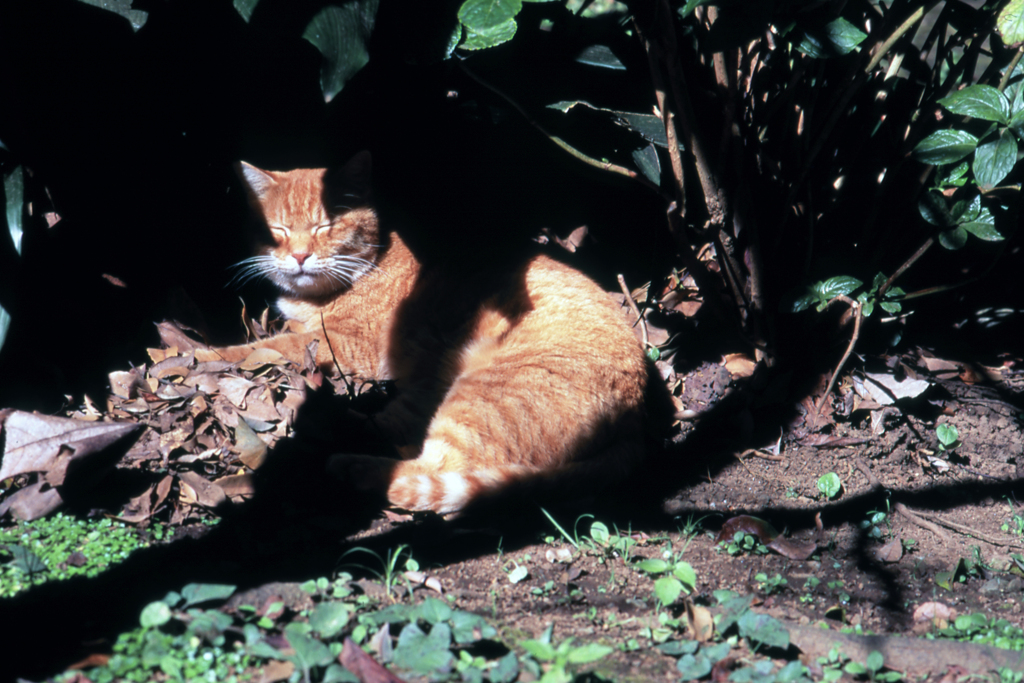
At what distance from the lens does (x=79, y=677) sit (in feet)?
4.64

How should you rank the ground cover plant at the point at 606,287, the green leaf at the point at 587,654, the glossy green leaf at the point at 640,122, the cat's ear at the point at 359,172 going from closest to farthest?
the green leaf at the point at 587,654, the ground cover plant at the point at 606,287, the glossy green leaf at the point at 640,122, the cat's ear at the point at 359,172

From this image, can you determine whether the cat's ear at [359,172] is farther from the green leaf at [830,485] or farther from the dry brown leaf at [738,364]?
the green leaf at [830,485]

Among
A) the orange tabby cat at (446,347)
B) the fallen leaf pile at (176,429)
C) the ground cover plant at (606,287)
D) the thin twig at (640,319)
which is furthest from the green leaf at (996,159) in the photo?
the fallen leaf pile at (176,429)

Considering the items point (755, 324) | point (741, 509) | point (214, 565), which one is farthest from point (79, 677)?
point (755, 324)

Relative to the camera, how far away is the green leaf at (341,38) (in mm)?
2178

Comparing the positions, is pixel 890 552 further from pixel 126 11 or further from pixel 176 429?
pixel 126 11

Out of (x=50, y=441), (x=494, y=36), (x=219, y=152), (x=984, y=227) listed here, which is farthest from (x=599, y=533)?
(x=219, y=152)

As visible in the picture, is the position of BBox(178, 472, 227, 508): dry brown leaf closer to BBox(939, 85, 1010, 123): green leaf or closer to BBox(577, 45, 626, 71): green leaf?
BBox(577, 45, 626, 71): green leaf

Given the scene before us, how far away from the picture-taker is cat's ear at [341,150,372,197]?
11.2 ft

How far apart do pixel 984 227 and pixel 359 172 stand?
289 centimetres

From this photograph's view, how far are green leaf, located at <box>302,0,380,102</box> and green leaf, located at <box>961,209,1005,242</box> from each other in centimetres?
239

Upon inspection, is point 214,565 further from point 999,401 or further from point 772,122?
point 999,401

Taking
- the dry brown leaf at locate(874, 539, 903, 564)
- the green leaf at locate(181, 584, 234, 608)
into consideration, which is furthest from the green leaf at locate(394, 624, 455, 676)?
the dry brown leaf at locate(874, 539, 903, 564)

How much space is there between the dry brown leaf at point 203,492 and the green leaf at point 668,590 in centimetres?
155
